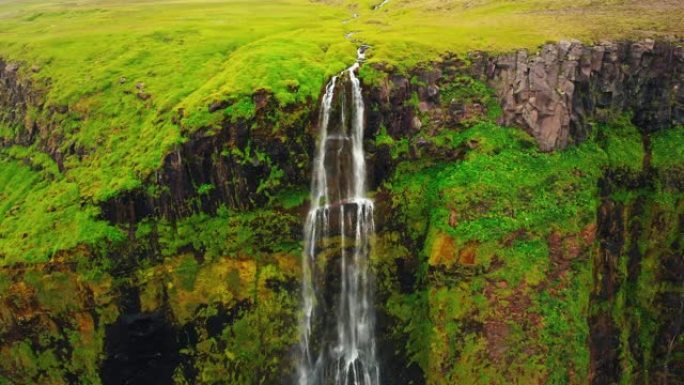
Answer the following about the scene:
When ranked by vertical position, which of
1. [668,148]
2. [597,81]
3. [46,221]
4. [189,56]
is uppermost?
[189,56]

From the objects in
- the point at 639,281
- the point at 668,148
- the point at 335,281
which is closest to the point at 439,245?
the point at 335,281

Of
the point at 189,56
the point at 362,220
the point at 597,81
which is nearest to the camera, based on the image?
the point at 362,220

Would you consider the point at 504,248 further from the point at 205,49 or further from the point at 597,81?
the point at 205,49

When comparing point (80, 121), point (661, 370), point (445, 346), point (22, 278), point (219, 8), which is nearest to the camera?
point (22, 278)

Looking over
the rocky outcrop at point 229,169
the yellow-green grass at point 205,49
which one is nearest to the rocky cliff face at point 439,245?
the rocky outcrop at point 229,169

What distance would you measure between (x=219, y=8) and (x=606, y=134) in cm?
3712

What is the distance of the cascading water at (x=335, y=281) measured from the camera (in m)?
26.9

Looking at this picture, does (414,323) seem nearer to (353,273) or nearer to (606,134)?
(353,273)

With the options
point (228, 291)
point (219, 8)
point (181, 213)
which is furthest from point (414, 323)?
point (219, 8)

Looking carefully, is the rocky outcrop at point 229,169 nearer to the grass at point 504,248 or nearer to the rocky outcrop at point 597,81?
the grass at point 504,248

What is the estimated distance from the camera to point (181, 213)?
26.1 meters

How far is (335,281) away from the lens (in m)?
27.1

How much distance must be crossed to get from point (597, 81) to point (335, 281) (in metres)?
18.8

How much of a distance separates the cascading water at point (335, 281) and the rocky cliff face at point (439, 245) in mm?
797
